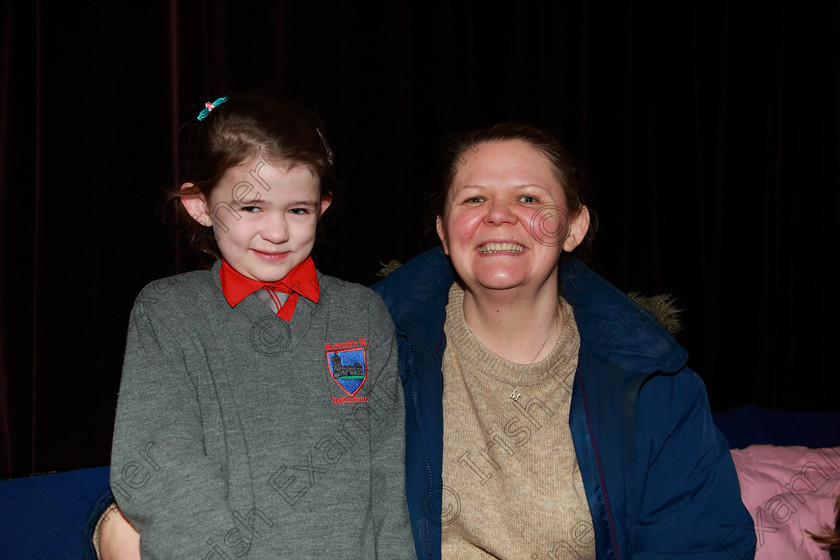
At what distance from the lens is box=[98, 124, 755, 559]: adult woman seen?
1.39 m

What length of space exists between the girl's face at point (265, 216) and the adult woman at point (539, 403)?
0.36m

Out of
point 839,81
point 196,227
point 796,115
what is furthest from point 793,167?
point 196,227

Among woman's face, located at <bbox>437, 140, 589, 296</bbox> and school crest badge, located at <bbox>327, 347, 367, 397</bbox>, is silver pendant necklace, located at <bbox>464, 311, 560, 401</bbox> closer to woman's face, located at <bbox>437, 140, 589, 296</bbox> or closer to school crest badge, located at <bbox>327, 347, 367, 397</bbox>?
woman's face, located at <bbox>437, 140, 589, 296</bbox>

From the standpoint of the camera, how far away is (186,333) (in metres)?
1.25

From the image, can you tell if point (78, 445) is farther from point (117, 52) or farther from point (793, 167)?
point (793, 167)

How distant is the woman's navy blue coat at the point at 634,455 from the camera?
1.37 meters

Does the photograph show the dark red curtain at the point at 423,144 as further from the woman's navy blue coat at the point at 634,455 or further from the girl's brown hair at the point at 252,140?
the woman's navy blue coat at the point at 634,455

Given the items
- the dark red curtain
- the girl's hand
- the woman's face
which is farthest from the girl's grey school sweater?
the dark red curtain

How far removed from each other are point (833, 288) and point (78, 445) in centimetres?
389

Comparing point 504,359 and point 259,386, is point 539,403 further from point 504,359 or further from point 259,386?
point 259,386

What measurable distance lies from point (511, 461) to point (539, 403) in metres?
0.15

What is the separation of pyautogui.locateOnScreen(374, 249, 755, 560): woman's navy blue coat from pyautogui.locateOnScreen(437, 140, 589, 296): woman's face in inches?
8.9

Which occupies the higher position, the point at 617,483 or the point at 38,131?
the point at 38,131

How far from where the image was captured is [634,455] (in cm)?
140
